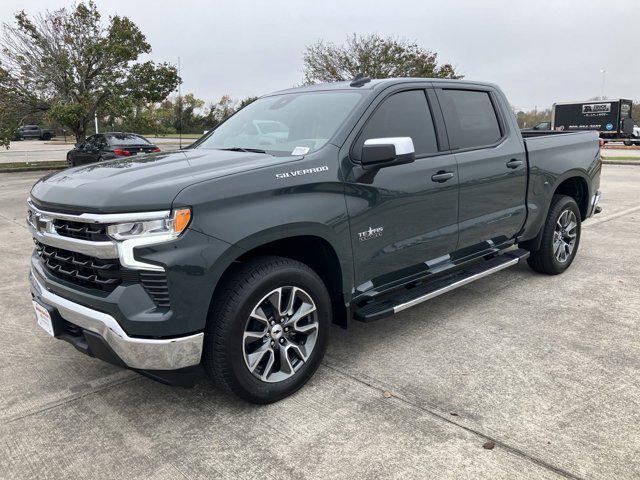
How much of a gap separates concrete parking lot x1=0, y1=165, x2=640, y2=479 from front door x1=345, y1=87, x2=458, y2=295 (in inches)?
24.6

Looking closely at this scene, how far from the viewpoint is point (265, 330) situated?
3.04m

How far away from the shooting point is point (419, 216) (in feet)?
12.4

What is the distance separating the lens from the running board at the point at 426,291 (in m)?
3.54

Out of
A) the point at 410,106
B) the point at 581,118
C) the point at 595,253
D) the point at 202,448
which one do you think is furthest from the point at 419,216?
the point at 581,118

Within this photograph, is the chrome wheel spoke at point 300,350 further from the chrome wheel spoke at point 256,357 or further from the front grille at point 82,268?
the front grille at point 82,268

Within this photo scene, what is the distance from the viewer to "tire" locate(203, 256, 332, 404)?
9.32 ft

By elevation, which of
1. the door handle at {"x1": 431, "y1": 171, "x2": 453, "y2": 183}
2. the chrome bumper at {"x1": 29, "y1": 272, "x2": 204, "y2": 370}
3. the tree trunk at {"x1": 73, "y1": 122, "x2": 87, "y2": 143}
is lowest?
the chrome bumper at {"x1": 29, "y1": 272, "x2": 204, "y2": 370}

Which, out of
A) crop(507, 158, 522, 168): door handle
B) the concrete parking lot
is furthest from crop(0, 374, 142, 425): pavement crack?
crop(507, 158, 522, 168): door handle

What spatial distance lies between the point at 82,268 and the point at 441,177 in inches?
98.0

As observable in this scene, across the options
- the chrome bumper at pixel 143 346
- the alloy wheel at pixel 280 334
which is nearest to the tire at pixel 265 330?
the alloy wheel at pixel 280 334

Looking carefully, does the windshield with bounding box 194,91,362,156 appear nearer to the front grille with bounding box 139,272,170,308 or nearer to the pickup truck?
the pickup truck

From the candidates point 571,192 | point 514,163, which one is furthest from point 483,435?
point 571,192

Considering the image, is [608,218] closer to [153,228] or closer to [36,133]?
[153,228]

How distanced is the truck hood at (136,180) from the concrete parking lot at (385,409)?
4.02 feet
